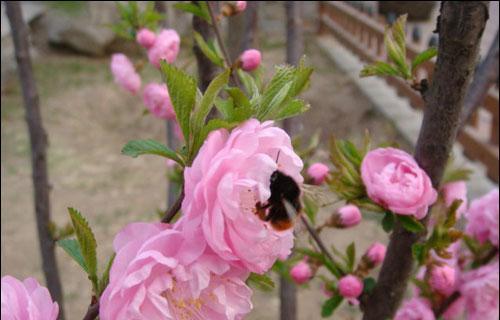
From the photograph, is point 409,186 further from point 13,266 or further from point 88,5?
point 88,5

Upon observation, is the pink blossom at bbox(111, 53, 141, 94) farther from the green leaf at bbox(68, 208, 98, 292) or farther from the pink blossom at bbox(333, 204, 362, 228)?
the green leaf at bbox(68, 208, 98, 292)

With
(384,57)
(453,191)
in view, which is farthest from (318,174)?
(384,57)

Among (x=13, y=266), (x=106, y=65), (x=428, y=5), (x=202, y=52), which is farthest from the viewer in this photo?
(x=106, y=65)

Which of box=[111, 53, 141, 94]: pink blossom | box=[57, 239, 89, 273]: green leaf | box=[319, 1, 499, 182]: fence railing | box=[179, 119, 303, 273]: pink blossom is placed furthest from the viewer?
box=[319, 1, 499, 182]: fence railing

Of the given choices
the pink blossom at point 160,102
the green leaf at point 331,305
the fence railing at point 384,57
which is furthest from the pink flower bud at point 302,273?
the fence railing at point 384,57

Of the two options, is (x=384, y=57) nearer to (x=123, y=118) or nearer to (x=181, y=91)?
(x=123, y=118)

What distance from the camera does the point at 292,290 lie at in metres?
1.49

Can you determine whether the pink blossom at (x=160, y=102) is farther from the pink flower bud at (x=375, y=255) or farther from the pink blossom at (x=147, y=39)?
the pink flower bud at (x=375, y=255)

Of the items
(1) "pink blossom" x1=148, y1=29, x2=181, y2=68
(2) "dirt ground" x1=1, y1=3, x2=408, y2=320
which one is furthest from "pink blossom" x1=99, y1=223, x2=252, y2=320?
(2) "dirt ground" x1=1, y1=3, x2=408, y2=320

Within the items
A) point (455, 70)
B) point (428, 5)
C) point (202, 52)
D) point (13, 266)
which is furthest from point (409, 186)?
point (428, 5)

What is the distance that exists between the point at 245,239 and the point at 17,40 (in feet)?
3.19

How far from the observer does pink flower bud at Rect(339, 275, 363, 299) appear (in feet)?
2.64

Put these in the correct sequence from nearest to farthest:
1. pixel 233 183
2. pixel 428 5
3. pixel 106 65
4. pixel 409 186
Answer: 1. pixel 233 183
2. pixel 409 186
3. pixel 428 5
4. pixel 106 65

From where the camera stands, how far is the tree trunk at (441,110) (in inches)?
22.2
